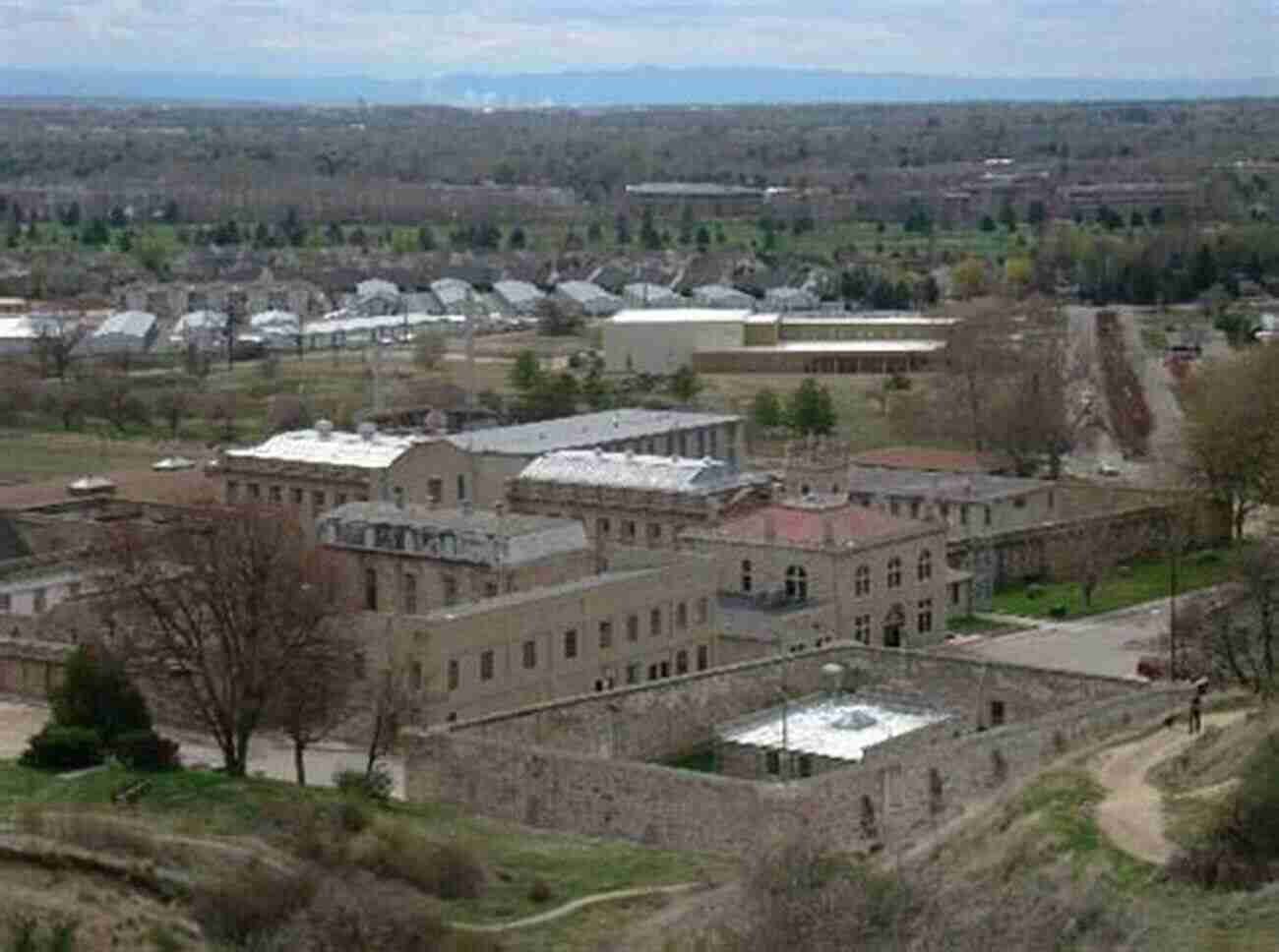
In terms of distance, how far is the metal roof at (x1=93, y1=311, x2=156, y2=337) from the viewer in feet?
313

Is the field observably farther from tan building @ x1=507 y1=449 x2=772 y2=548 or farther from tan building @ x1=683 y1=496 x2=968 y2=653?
tan building @ x1=507 y1=449 x2=772 y2=548

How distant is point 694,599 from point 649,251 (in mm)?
92687

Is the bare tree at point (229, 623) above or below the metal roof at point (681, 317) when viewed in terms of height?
above

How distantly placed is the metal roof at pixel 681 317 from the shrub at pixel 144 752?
185 feet

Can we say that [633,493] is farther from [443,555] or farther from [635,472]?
[443,555]

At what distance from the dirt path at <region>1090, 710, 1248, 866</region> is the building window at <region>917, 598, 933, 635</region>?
14.5 metres

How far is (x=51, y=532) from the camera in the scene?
50.9 metres

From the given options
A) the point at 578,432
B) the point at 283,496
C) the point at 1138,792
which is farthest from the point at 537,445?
the point at 1138,792

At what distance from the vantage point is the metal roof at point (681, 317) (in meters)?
88.9

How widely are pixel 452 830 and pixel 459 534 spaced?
13465 mm

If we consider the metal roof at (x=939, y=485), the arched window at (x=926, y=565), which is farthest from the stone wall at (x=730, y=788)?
the metal roof at (x=939, y=485)

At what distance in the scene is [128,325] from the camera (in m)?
97.0

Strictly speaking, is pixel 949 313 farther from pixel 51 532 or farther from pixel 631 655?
pixel 631 655

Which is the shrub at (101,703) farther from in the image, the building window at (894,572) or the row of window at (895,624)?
the building window at (894,572)
